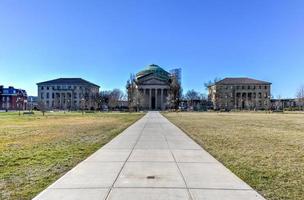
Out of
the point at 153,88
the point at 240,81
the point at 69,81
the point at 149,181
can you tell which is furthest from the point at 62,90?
the point at 149,181

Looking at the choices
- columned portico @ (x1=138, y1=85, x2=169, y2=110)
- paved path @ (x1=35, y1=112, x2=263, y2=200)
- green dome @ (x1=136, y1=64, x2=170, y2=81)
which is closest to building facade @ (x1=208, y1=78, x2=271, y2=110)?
green dome @ (x1=136, y1=64, x2=170, y2=81)

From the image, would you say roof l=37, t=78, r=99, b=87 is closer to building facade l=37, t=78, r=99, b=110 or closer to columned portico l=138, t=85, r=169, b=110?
building facade l=37, t=78, r=99, b=110

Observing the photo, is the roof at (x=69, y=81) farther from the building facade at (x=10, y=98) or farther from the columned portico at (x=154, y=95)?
the columned portico at (x=154, y=95)

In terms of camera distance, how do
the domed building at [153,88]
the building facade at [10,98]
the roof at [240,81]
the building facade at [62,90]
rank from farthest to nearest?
the building facade at [62,90] < the roof at [240,81] < the building facade at [10,98] < the domed building at [153,88]

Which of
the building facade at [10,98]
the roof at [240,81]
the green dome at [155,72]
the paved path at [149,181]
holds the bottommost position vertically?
the paved path at [149,181]

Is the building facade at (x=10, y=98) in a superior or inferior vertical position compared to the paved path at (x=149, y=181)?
superior

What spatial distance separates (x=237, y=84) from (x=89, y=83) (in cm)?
Result: 7408

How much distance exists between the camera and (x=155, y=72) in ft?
529

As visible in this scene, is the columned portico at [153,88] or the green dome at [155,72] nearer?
the columned portico at [153,88]

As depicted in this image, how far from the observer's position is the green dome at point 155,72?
158 meters

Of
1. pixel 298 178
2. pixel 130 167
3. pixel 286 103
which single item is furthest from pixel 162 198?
pixel 286 103

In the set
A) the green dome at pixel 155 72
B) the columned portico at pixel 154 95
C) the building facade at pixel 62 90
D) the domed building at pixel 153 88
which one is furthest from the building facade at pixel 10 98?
the columned portico at pixel 154 95

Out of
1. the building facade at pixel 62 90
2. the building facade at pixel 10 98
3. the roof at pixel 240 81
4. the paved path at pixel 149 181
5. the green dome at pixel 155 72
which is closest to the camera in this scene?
the paved path at pixel 149 181

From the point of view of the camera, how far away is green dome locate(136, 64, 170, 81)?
158 m
